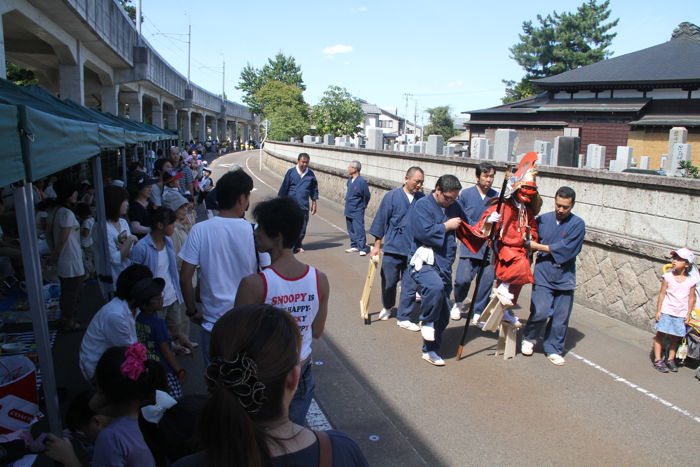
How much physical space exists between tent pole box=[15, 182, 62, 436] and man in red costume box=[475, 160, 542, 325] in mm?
4240

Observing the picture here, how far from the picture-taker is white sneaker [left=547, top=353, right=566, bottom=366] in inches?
236

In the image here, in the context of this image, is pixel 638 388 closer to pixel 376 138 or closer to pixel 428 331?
pixel 428 331

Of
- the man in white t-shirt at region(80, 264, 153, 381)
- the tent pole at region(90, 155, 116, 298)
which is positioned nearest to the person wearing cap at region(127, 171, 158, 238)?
the tent pole at region(90, 155, 116, 298)

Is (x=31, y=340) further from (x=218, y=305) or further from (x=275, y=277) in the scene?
(x=275, y=277)

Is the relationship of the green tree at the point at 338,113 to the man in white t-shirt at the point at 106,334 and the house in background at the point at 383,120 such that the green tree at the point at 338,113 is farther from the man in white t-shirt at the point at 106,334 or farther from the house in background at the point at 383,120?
the house in background at the point at 383,120

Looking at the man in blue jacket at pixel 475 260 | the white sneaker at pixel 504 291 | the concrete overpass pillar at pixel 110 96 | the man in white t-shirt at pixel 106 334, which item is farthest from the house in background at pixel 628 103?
the man in white t-shirt at pixel 106 334

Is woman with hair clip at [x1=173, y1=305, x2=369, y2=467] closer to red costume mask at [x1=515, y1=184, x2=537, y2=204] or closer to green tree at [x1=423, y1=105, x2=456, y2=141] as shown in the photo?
red costume mask at [x1=515, y1=184, x2=537, y2=204]

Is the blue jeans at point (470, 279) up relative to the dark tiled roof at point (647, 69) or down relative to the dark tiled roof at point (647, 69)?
down

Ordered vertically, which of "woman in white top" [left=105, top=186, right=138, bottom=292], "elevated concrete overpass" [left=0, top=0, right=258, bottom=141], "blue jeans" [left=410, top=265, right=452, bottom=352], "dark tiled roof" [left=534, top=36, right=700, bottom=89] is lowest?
"blue jeans" [left=410, top=265, right=452, bottom=352]

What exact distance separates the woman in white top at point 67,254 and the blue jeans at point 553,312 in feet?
16.4

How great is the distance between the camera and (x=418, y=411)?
4.80m

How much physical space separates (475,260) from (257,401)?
20.2 ft

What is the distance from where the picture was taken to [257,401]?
5.10 ft

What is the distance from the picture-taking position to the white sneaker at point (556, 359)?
5.99 meters
